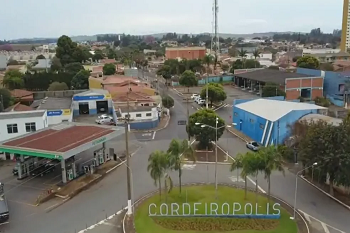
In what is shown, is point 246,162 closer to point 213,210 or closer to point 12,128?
point 213,210

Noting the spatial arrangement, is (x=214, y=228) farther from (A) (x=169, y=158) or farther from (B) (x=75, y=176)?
(B) (x=75, y=176)

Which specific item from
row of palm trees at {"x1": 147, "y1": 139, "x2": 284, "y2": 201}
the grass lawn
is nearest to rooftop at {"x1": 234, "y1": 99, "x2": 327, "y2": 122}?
row of palm trees at {"x1": 147, "y1": 139, "x2": 284, "y2": 201}

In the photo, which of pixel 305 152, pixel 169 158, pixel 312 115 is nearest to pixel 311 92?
pixel 312 115

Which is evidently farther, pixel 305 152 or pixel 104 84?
pixel 104 84

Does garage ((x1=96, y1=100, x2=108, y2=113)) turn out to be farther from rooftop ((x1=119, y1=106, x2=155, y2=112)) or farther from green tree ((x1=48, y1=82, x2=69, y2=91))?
green tree ((x1=48, y1=82, x2=69, y2=91))

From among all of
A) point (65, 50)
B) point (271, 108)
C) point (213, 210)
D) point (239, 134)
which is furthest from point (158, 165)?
point (65, 50)

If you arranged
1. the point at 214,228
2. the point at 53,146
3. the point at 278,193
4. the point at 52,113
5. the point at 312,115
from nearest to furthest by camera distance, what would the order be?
the point at 214,228 < the point at 278,193 < the point at 53,146 < the point at 312,115 < the point at 52,113

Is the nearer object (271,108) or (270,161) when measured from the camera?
(270,161)
